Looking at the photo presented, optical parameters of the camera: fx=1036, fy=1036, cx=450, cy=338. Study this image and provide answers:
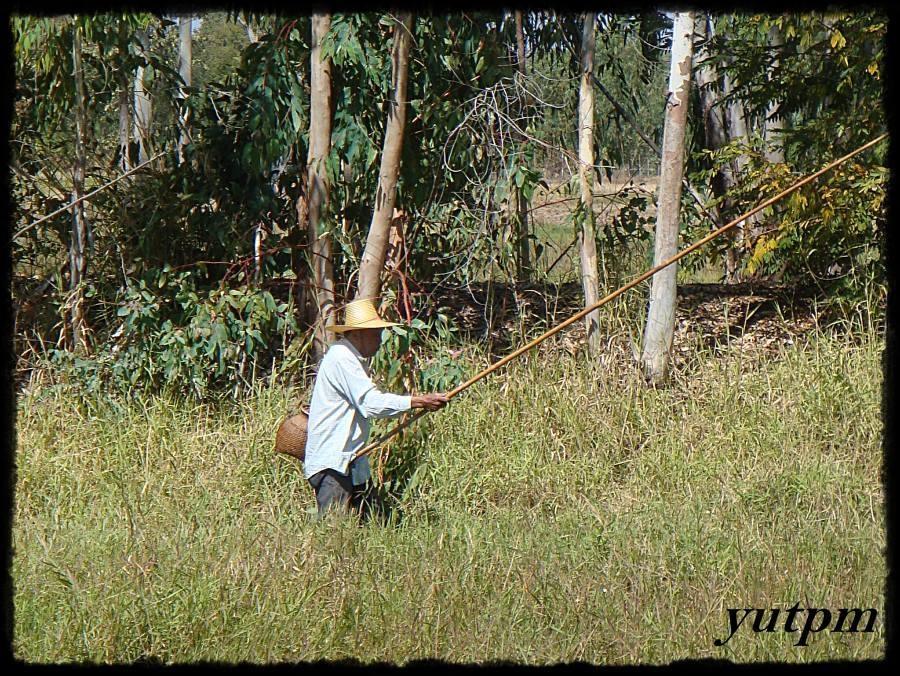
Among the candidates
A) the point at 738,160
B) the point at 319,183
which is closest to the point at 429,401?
the point at 319,183

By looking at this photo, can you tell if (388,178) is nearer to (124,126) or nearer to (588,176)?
(588,176)

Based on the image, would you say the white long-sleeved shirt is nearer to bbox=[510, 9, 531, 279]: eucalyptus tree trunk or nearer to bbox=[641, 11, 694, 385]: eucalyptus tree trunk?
bbox=[510, 9, 531, 279]: eucalyptus tree trunk

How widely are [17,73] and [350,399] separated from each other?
407 cm

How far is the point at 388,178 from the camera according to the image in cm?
682

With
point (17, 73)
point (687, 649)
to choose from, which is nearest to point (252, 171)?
point (17, 73)

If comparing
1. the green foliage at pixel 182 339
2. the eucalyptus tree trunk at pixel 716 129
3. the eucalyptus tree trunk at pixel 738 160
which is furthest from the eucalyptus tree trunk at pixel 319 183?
the eucalyptus tree trunk at pixel 716 129

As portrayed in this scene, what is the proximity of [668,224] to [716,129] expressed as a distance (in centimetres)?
374

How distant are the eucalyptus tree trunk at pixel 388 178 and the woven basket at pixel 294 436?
4.46ft

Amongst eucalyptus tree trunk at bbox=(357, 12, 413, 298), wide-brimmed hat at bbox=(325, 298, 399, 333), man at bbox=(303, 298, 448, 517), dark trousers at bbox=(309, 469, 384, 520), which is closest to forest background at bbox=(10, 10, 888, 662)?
eucalyptus tree trunk at bbox=(357, 12, 413, 298)

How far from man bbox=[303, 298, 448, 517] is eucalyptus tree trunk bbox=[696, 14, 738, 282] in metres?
5.00

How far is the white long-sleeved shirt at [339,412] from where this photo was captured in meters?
5.23

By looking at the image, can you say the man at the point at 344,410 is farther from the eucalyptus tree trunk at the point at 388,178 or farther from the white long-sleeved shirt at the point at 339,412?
the eucalyptus tree trunk at the point at 388,178

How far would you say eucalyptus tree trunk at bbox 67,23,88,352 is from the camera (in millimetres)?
7215

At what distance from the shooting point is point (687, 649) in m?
4.35
